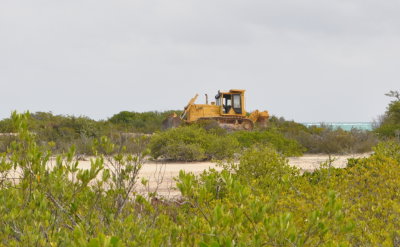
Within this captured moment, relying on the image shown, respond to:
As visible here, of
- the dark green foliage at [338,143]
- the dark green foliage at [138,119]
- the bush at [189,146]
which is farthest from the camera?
the dark green foliage at [138,119]

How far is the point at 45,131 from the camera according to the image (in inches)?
848

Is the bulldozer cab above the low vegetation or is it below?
above

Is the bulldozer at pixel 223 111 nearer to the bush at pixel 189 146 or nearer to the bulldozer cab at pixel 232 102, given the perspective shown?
the bulldozer cab at pixel 232 102

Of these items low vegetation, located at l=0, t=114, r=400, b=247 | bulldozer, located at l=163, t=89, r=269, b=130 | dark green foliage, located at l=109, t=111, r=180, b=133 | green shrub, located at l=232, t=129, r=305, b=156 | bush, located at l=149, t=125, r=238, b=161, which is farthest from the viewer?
dark green foliage, located at l=109, t=111, r=180, b=133

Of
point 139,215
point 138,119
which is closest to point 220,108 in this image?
point 138,119

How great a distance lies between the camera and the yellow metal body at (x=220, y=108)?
2491 cm

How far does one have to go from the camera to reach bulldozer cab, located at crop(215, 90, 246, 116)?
82.6ft

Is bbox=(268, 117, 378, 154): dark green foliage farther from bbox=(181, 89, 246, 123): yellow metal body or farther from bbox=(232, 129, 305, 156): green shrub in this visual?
bbox=(181, 89, 246, 123): yellow metal body

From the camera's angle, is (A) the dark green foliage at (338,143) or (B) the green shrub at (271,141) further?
(A) the dark green foliage at (338,143)

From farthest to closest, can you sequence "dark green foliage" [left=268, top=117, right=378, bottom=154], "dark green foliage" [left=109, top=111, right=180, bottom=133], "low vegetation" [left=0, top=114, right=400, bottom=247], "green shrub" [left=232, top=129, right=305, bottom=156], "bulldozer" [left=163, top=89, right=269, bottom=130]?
1. "dark green foliage" [left=109, top=111, right=180, bottom=133]
2. "bulldozer" [left=163, top=89, right=269, bottom=130]
3. "dark green foliage" [left=268, top=117, right=378, bottom=154]
4. "green shrub" [left=232, top=129, right=305, bottom=156]
5. "low vegetation" [left=0, top=114, right=400, bottom=247]

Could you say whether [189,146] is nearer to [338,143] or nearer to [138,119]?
[338,143]

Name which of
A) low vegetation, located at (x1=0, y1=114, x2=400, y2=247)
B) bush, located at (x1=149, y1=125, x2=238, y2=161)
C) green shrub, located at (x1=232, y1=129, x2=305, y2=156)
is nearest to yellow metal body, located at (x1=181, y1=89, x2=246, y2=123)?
green shrub, located at (x1=232, y1=129, x2=305, y2=156)

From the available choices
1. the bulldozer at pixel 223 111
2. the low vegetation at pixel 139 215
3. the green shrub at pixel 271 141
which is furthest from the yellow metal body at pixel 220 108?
the low vegetation at pixel 139 215

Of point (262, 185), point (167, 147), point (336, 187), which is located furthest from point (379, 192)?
point (167, 147)
